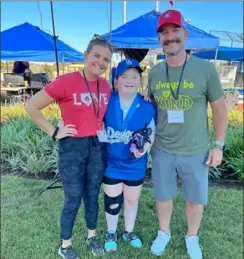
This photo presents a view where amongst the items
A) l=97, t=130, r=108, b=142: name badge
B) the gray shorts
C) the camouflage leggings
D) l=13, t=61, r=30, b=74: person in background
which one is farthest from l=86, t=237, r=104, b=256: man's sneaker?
l=13, t=61, r=30, b=74: person in background

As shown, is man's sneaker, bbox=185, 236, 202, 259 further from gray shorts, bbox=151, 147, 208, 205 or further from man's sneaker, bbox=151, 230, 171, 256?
gray shorts, bbox=151, 147, 208, 205

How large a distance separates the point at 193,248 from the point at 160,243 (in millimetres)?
296

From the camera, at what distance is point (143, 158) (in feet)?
7.77

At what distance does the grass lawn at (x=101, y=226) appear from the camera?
2568 millimetres

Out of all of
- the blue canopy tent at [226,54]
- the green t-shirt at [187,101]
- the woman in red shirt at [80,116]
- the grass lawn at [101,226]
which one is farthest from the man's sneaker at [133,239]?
the blue canopy tent at [226,54]

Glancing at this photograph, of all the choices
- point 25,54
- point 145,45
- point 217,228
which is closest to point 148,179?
point 217,228

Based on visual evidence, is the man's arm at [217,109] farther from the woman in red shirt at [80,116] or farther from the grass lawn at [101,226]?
the grass lawn at [101,226]

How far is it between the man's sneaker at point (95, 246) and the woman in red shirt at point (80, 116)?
53cm

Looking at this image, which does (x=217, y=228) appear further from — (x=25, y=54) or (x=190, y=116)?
(x=25, y=54)

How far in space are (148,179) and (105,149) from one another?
6.59 feet

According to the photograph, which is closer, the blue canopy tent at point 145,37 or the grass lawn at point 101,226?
the grass lawn at point 101,226

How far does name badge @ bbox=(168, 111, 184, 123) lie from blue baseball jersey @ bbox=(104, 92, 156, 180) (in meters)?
0.16

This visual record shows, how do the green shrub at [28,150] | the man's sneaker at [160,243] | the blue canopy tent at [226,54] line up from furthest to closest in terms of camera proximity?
the blue canopy tent at [226,54] → the green shrub at [28,150] → the man's sneaker at [160,243]

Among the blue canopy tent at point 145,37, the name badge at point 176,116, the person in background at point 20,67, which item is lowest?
the name badge at point 176,116
